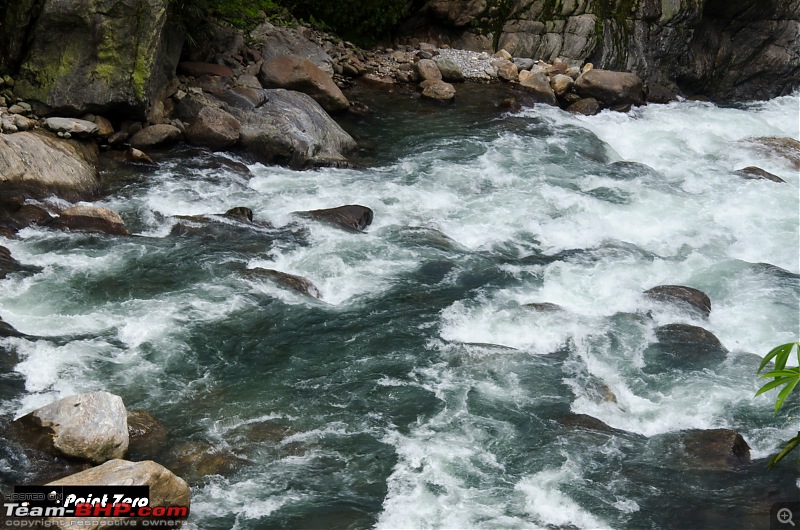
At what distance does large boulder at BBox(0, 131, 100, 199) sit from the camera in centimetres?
1168

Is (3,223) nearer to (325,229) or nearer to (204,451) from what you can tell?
(325,229)

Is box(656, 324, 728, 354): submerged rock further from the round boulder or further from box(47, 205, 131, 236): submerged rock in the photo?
the round boulder

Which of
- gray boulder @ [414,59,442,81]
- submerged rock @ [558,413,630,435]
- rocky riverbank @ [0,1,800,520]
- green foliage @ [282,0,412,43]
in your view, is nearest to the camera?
rocky riverbank @ [0,1,800,520]

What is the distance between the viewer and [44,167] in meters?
12.0

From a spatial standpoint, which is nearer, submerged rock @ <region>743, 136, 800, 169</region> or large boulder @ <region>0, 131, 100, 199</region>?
large boulder @ <region>0, 131, 100, 199</region>

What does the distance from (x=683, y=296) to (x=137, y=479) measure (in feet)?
24.5

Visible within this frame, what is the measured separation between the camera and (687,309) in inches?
424

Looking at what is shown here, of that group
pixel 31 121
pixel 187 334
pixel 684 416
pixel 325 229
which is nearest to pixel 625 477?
pixel 684 416

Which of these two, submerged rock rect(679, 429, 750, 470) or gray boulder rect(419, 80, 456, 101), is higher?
gray boulder rect(419, 80, 456, 101)

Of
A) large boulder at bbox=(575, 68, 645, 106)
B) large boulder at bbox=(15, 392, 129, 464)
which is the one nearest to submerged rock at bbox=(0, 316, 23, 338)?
large boulder at bbox=(15, 392, 129, 464)

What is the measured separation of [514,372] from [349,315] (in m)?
2.23

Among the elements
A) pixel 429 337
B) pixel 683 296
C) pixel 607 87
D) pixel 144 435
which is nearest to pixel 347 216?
pixel 429 337

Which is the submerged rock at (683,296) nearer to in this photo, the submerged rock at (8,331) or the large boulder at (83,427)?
the large boulder at (83,427)

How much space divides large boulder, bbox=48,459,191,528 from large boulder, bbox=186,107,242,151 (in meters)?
8.60
